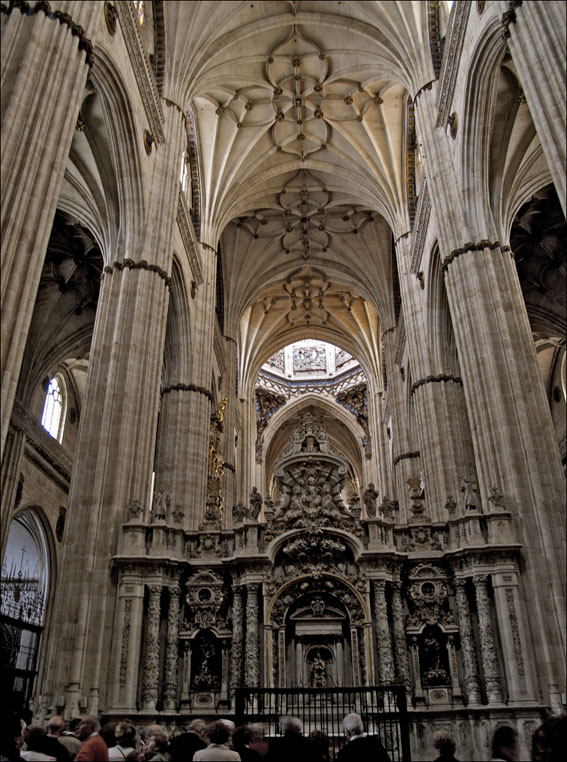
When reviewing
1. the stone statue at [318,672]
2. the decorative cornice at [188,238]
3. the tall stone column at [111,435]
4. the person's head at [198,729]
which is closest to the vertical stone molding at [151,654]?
the tall stone column at [111,435]

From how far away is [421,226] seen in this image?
2027 cm

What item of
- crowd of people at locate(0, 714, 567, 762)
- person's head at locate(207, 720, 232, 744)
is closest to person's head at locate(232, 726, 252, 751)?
crowd of people at locate(0, 714, 567, 762)

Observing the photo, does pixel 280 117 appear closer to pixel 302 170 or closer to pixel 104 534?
pixel 302 170

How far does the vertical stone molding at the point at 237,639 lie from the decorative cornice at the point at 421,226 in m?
12.0

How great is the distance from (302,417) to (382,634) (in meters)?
6.62

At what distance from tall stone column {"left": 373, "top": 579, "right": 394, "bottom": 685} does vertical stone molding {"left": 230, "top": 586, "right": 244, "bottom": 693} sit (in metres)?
2.51

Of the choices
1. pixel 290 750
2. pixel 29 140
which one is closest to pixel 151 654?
pixel 290 750

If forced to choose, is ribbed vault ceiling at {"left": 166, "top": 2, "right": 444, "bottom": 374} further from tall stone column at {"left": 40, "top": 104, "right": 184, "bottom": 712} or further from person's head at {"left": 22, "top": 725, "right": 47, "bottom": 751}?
person's head at {"left": 22, "top": 725, "right": 47, "bottom": 751}

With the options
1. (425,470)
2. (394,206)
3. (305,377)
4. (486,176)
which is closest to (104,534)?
(425,470)

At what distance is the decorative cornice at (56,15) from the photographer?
949 centimetres

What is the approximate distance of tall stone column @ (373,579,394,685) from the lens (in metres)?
12.0

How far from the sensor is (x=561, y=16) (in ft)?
32.1

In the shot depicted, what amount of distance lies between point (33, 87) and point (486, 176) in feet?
33.0

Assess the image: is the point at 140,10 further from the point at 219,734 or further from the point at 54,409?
the point at 219,734
